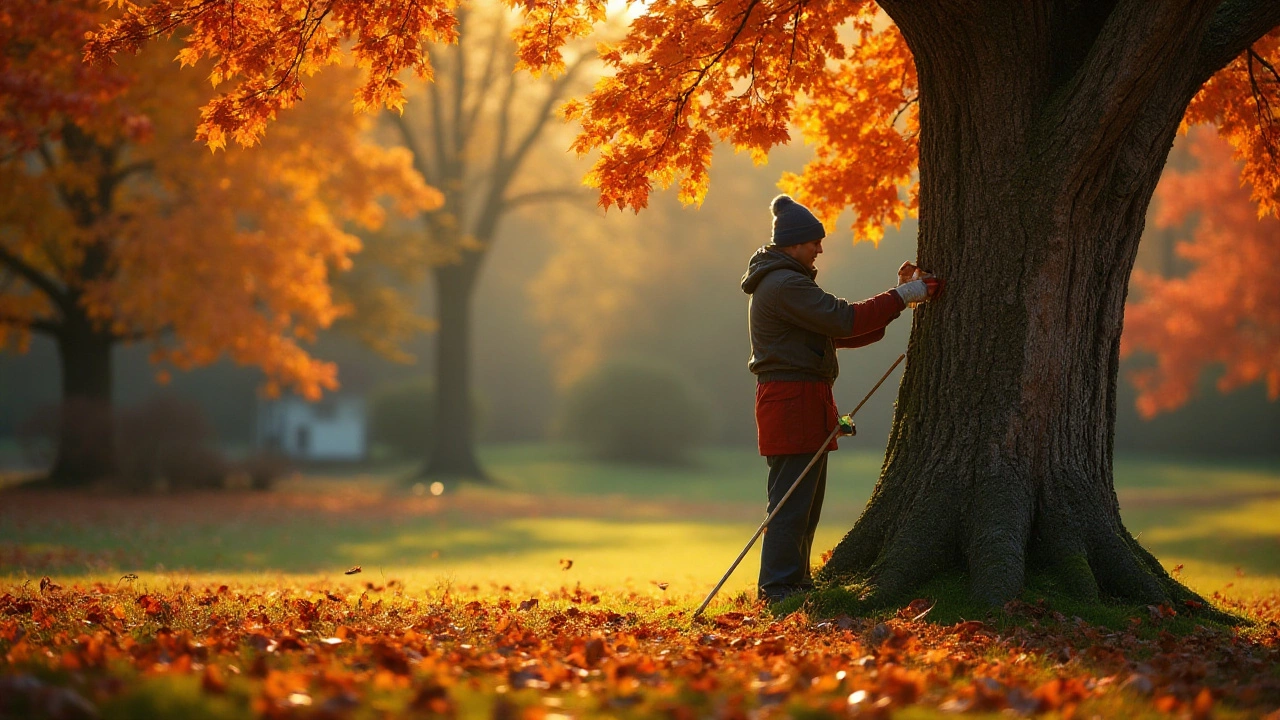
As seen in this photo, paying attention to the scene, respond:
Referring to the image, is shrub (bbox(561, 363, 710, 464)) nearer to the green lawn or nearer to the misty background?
the misty background

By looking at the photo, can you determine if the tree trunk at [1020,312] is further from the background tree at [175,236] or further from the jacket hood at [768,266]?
the background tree at [175,236]

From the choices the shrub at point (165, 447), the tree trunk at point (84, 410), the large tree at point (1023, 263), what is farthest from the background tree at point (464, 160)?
the large tree at point (1023, 263)

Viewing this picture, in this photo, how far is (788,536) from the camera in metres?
5.88

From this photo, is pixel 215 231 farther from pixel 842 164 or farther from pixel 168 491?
pixel 842 164

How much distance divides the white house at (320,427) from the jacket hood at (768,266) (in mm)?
32296

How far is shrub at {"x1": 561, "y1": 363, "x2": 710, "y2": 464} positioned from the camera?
33.7m

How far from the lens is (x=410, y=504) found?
66.4ft

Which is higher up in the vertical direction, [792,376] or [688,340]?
[688,340]

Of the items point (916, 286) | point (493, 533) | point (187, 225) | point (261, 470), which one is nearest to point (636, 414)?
point (261, 470)

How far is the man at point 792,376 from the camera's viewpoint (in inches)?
229

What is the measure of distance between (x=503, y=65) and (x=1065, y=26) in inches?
884

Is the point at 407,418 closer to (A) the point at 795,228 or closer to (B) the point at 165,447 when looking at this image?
(B) the point at 165,447

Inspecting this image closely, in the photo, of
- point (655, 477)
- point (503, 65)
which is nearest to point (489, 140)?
point (503, 65)

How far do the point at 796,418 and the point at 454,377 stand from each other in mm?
21533
